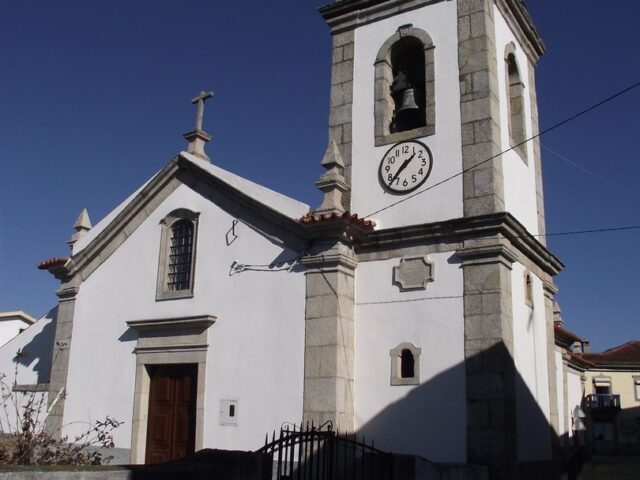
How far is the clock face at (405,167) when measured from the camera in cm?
1066

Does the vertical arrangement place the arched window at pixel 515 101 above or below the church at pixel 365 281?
above

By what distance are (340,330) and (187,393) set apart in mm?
2905

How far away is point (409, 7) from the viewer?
454 inches

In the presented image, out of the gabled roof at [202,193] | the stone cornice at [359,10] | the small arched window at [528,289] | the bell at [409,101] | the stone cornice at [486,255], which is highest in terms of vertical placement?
the stone cornice at [359,10]

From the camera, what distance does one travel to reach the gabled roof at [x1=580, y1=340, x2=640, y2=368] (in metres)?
39.6

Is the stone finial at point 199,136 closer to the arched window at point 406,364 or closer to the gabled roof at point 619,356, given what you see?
the arched window at point 406,364

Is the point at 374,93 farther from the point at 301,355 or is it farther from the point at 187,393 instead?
the point at 187,393

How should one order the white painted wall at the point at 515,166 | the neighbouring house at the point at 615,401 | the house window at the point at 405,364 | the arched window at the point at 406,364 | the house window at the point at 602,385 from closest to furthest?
1. the house window at the point at 405,364
2. the arched window at the point at 406,364
3. the white painted wall at the point at 515,166
4. the neighbouring house at the point at 615,401
5. the house window at the point at 602,385

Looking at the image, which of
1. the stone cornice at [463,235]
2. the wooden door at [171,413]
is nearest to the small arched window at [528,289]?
the stone cornice at [463,235]

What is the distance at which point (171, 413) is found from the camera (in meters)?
11.4

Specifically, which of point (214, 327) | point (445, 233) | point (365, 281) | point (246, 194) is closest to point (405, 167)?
point (445, 233)

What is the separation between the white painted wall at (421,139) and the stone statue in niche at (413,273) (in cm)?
62

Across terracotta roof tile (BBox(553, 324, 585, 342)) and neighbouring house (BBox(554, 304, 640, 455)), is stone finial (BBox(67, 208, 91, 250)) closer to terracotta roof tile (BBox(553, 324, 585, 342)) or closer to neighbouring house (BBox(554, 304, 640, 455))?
terracotta roof tile (BBox(553, 324, 585, 342))

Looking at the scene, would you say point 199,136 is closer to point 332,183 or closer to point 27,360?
point 332,183
